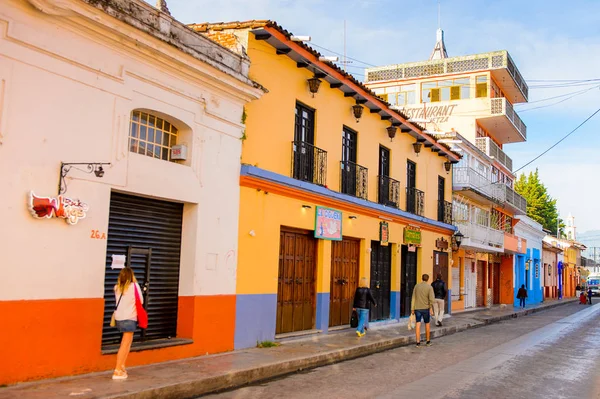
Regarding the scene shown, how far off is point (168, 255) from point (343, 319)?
733cm

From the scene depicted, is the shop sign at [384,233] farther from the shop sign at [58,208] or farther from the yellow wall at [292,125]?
the shop sign at [58,208]

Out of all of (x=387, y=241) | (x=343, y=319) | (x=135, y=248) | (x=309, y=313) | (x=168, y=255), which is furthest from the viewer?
(x=387, y=241)

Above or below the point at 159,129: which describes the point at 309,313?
below

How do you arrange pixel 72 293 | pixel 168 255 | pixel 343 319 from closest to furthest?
pixel 72 293 < pixel 168 255 < pixel 343 319

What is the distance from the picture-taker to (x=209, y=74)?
1103 centimetres

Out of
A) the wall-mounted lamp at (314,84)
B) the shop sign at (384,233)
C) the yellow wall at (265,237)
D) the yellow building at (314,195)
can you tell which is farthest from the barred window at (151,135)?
the shop sign at (384,233)

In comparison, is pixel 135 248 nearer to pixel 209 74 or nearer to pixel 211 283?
pixel 211 283

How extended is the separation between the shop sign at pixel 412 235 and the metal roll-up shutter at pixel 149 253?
36.3 feet

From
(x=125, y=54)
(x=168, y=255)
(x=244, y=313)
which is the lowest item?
(x=244, y=313)

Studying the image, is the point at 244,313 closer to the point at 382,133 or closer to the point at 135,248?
the point at 135,248

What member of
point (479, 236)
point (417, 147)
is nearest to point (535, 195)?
point (479, 236)

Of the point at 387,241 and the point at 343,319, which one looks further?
the point at 387,241

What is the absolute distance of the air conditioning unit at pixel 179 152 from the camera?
10.7m

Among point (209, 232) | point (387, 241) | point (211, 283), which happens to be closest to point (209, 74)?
point (209, 232)
